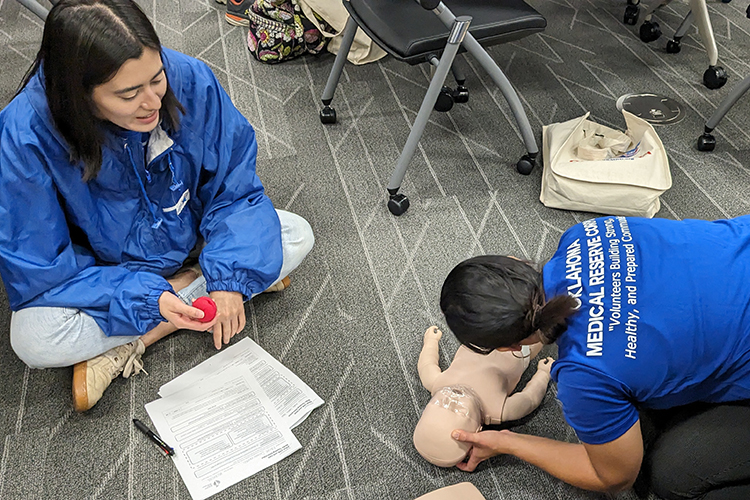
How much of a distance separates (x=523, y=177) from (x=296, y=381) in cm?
109

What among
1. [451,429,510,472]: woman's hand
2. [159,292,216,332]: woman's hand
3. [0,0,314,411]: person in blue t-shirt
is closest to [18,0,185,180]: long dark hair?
[0,0,314,411]: person in blue t-shirt

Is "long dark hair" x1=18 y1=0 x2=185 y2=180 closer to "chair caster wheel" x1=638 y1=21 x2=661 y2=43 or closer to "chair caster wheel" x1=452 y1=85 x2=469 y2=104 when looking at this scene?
"chair caster wheel" x1=452 y1=85 x2=469 y2=104

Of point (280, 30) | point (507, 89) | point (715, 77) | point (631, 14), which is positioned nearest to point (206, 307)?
point (507, 89)

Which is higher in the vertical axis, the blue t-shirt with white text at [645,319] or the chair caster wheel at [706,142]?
the blue t-shirt with white text at [645,319]

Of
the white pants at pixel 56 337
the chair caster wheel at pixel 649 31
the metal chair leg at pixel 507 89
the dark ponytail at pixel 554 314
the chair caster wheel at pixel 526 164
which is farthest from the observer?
the chair caster wheel at pixel 649 31

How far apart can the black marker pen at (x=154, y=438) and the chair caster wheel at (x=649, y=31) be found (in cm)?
261

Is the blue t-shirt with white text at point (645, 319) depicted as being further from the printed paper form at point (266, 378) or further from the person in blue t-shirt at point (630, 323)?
the printed paper form at point (266, 378)

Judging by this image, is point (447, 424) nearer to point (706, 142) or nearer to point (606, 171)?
point (606, 171)

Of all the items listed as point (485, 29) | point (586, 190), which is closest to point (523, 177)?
point (586, 190)

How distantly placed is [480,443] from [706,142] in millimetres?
1541

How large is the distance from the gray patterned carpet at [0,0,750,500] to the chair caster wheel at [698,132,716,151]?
0.04 meters

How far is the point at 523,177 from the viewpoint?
2037 mm

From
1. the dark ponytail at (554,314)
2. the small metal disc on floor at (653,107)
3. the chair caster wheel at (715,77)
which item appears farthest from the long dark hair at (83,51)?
the chair caster wheel at (715,77)

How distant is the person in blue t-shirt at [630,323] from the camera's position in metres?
0.99
